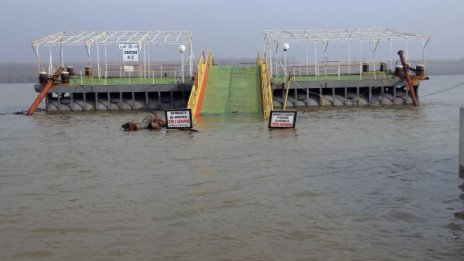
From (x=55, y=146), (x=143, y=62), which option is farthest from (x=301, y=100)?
(x=55, y=146)

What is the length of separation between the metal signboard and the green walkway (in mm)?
4307

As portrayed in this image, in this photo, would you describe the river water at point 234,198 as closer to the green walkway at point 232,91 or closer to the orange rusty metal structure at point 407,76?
the green walkway at point 232,91

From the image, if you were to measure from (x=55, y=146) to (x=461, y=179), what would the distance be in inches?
455

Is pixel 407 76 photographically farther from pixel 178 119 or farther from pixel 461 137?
pixel 461 137

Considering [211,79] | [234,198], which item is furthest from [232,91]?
[234,198]

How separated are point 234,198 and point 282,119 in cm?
1052

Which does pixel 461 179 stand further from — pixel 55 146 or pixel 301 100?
pixel 301 100

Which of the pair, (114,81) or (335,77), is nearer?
(114,81)

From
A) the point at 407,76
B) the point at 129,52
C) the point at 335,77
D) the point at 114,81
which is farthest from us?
the point at 335,77

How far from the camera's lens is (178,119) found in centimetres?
1972

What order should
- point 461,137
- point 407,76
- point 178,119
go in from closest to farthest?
point 461,137, point 178,119, point 407,76

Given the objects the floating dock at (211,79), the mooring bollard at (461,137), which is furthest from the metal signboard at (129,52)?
the mooring bollard at (461,137)

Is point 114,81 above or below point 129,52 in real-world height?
below

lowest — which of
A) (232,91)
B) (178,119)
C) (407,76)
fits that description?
(178,119)
